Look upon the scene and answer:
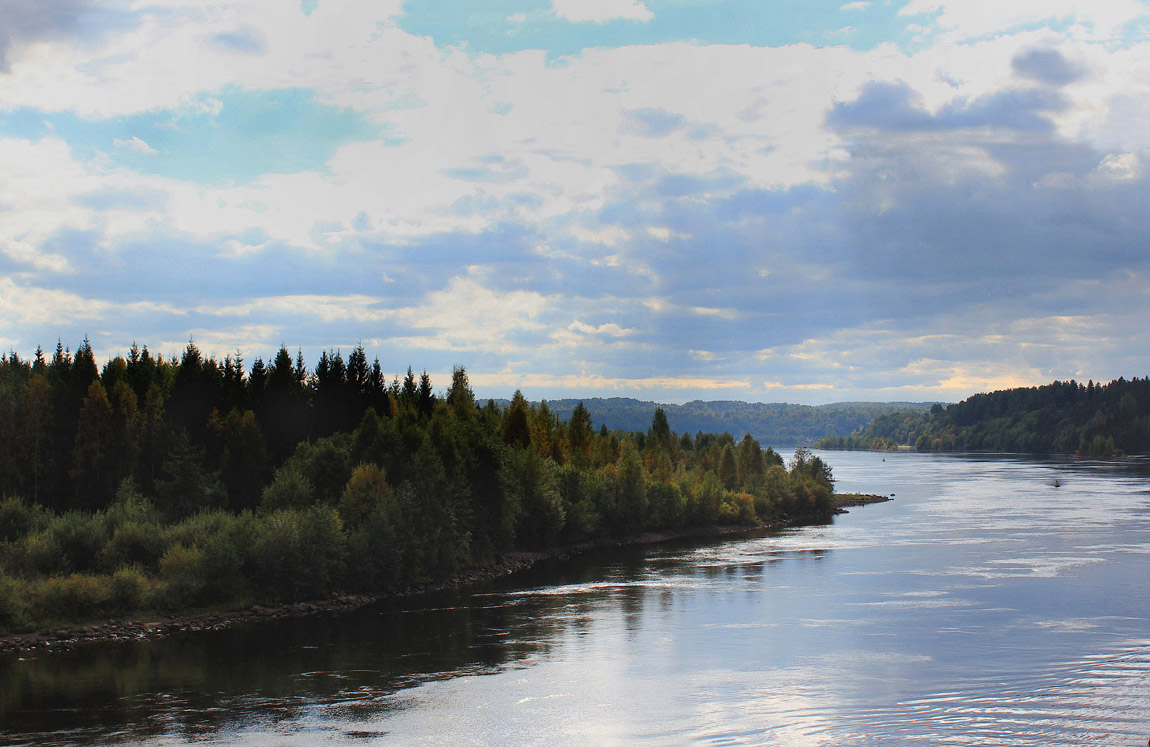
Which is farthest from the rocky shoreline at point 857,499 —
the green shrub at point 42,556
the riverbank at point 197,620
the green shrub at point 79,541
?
the green shrub at point 42,556

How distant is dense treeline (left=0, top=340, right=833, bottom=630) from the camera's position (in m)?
53.9

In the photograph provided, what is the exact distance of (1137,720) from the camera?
31984 millimetres

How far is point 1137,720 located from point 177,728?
1253 inches

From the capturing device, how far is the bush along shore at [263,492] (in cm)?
5356

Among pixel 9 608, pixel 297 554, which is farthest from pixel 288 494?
pixel 9 608

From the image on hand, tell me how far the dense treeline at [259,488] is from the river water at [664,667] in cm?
424

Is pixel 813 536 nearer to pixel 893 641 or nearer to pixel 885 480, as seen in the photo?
pixel 893 641

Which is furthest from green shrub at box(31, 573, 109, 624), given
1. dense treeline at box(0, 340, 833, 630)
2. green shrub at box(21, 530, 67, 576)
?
green shrub at box(21, 530, 67, 576)

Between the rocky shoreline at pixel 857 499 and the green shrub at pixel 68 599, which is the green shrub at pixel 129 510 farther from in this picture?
the rocky shoreline at pixel 857 499

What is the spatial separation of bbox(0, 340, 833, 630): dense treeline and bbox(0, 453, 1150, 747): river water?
4.24 meters

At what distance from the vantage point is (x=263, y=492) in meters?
65.8

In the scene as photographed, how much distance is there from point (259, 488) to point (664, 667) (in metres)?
42.9

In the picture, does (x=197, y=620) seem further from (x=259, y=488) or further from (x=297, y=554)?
(x=259, y=488)

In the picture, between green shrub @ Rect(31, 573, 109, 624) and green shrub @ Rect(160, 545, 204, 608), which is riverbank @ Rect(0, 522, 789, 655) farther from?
green shrub @ Rect(160, 545, 204, 608)
